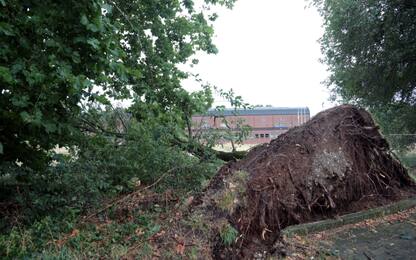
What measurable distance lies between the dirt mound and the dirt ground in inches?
15.1

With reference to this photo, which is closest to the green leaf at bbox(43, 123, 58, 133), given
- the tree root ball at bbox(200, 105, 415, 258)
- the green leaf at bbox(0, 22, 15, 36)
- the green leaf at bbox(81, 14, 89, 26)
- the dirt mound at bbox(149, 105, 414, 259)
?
the green leaf at bbox(0, 22, 15, 36)

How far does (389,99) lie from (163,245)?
1691 centimetres

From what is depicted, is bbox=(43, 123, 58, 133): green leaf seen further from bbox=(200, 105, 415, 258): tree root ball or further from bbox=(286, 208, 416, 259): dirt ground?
bbox=(286, 208, 416, 259): dirt ground

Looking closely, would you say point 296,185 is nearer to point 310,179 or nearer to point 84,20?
point 310,179

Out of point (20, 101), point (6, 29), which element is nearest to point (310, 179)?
point (20, 101)

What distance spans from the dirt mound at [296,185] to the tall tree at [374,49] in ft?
29.3

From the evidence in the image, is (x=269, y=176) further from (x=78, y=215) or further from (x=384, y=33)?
(x=384, y=33)

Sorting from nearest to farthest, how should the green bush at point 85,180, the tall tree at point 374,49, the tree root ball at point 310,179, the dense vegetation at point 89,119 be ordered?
1. the dense vegetation at point 89,119
2. the green bush at point 85,180
3. the tree root ball at point 310,179
4. the tall tree at point 374,49

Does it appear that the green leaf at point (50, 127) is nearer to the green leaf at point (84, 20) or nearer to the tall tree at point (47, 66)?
the tall tree at point (47, 66)

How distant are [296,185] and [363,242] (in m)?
1.32

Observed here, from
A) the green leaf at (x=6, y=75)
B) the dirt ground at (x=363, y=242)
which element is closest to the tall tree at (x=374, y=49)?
the dirt ground at (x=363, y=242)

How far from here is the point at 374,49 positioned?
16.3m

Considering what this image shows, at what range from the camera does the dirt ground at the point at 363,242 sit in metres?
5.24

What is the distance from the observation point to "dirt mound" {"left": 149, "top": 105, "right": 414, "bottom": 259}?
17.4 ft
